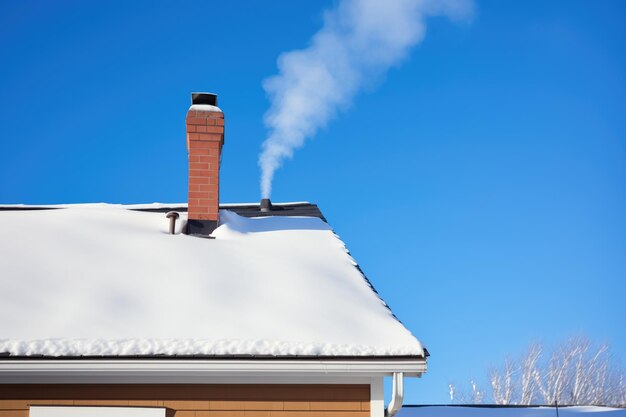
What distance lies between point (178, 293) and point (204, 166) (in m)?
2.69

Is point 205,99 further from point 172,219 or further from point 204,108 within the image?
point 172,219

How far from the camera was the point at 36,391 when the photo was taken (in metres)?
6.11

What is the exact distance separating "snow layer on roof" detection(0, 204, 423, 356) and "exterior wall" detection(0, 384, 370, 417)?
472mm

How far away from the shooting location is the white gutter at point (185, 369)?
5.79m

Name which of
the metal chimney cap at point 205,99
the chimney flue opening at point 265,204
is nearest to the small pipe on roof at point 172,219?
the metal chimney cap at point 205,99

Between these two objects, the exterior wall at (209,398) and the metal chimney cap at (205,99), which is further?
the metal chimney cap at (205,99)

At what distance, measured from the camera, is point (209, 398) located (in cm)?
620

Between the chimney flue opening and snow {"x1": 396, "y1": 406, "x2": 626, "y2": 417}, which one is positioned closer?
the chimney flue opening

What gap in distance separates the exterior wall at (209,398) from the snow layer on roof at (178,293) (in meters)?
0.47

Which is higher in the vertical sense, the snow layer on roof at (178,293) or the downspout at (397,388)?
the snow layer on roof at (178,293)

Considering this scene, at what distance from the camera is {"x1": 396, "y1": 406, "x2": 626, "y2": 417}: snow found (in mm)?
13094

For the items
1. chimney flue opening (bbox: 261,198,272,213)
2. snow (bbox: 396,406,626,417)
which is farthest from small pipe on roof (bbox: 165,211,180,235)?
snow (bbox: 396,406,626,417)

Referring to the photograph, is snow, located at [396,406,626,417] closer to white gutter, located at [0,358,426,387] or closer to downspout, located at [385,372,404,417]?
downspout, located at [385,372,404,417]

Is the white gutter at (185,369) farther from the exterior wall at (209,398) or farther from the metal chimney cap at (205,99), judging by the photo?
the metal chimney cap at (205,99)
